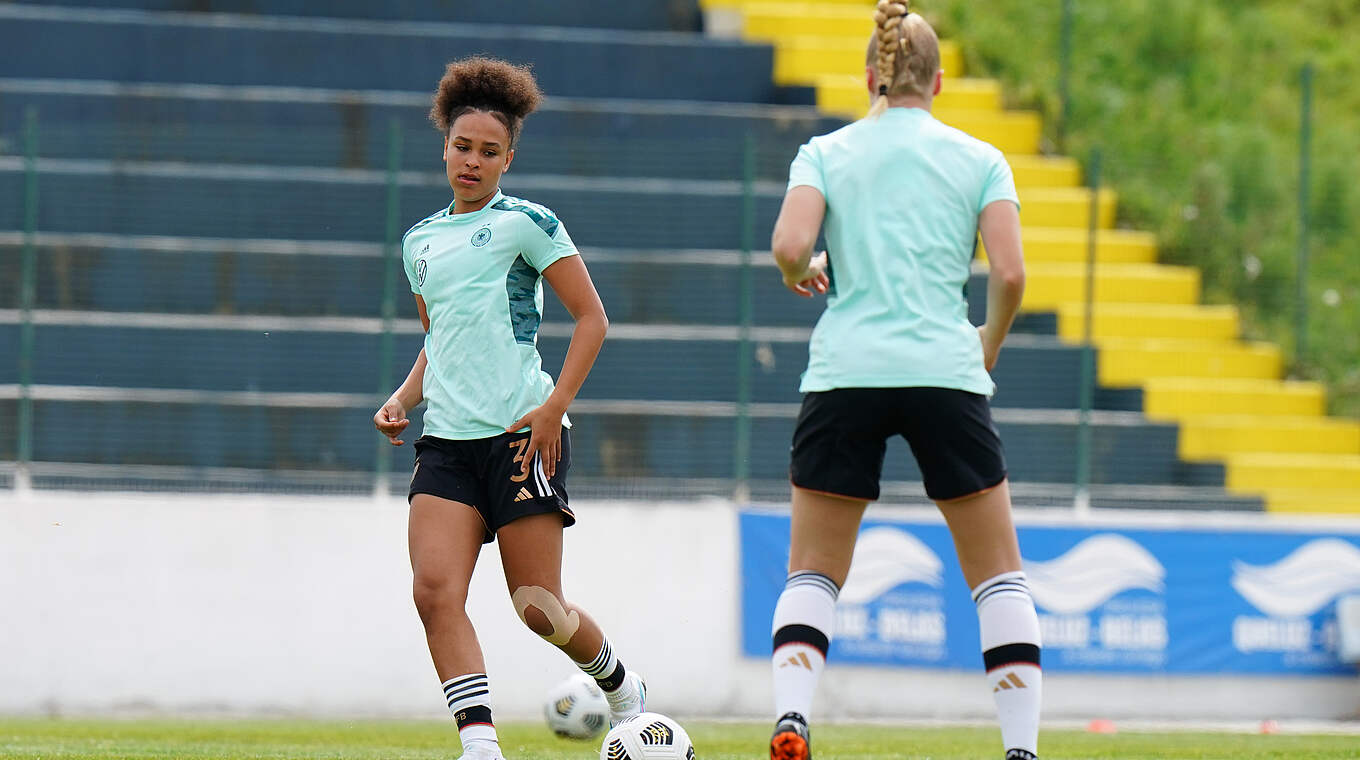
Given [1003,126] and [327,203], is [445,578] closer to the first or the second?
[327,203]

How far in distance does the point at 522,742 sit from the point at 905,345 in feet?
12.8

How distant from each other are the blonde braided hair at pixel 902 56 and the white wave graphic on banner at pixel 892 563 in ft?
18.5

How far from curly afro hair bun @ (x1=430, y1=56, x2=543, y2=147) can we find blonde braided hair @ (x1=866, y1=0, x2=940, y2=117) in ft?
3.73

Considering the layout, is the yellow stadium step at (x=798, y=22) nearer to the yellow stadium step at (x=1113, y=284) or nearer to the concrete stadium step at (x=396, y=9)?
the concrete stadium step at (x=396, y=9)

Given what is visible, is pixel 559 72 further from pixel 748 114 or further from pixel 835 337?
pixel 835 337

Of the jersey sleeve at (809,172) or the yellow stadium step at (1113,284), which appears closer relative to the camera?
the jersey sleeve at (809,172)

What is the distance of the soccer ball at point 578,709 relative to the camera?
6.67 meters

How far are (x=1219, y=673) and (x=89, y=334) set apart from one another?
7.17m

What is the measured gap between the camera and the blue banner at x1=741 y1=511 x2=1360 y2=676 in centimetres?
1027

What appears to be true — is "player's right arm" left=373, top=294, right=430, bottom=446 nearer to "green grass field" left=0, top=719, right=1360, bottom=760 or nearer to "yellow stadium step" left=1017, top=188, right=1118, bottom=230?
"green grass field" left=0, top=719, right=1360, bottom=760

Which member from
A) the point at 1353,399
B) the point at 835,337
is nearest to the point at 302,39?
the point at 1353,399

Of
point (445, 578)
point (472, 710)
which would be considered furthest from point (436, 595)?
point (472, 710)

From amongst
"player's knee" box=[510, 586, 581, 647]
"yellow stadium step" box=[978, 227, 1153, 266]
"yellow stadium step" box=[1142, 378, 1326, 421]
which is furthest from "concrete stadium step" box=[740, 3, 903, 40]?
"player's knee" box=[510, 586, 581, 647]

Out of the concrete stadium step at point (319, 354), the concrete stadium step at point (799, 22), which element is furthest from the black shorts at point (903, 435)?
the concrete stadium step at point (799, 22)
